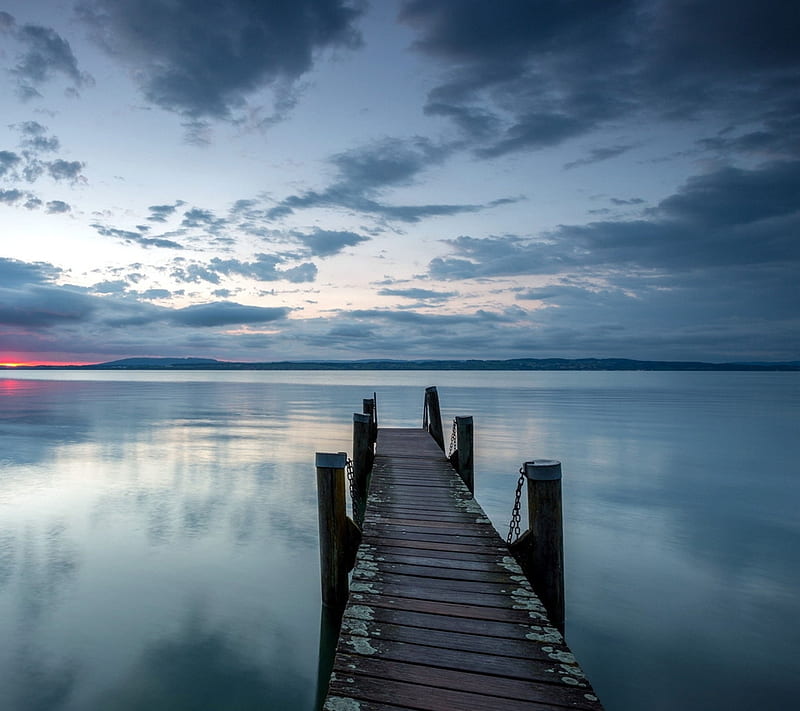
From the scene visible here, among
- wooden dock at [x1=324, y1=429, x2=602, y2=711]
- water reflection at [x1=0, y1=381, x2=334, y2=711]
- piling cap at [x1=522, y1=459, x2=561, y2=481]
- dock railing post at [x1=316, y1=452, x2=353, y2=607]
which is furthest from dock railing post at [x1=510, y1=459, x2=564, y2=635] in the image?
water reflection at [x1=0, y1=381, x2=334, y2=711]

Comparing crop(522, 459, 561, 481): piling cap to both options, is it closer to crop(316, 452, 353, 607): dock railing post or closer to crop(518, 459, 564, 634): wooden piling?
crop(518, 459, 564, 634): wooden piling

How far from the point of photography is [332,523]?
6.13 meters

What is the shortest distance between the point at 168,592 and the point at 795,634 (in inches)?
342

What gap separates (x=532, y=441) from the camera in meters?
23.1

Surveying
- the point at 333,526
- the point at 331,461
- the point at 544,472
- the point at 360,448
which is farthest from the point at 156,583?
the point at 544,472

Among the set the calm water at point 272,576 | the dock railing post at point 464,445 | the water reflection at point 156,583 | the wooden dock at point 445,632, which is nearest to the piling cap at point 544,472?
the wooden dock at point 445,632

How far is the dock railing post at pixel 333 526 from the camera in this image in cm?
609

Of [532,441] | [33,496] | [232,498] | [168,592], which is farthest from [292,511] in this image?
[532,441]

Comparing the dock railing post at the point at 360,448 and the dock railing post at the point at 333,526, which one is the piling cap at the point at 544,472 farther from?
the dock railing post at the point at 360,448

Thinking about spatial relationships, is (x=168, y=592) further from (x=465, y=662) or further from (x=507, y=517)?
(x=507, y=517)

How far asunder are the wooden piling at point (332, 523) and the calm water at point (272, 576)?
2.60 ft

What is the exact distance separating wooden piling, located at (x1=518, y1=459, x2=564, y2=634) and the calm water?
1.31 m

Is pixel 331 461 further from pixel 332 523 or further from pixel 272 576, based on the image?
pixel 272 576

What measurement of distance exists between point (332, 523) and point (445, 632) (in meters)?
2.46
